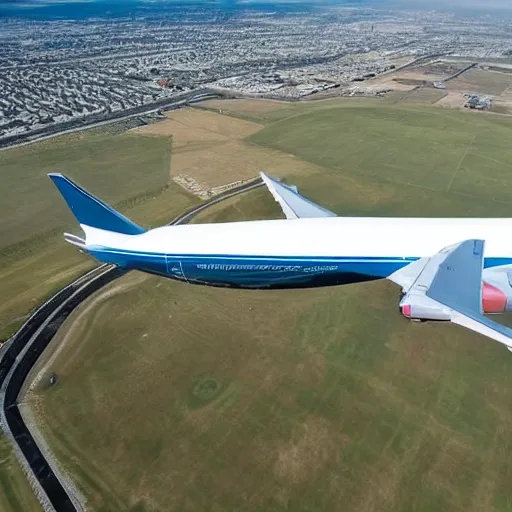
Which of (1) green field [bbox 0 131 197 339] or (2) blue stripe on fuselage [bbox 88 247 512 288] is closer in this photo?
(2) blue stripe on fuselage [bbox 88 247 512 288]

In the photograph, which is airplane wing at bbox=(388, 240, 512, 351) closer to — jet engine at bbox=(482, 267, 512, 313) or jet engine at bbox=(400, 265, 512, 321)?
jet engine at bbox=(400, 265, 512, 321)

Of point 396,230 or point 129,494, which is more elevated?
point 396,230

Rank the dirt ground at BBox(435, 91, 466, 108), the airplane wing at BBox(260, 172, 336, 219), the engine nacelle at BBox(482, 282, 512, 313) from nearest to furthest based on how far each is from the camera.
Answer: the engine nacelle at BBox(482, 282, 512, 313) < the airplane wing at BBox(260, 172, 336, 219) < the dirt ground at BBox(435, 91, 466, 108)

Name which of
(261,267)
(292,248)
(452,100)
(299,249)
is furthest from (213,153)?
(452,100)

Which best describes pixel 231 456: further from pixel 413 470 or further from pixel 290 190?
pixel 290 190

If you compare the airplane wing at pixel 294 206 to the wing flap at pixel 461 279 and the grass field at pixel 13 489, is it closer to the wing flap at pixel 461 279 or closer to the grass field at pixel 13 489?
the wing flap at pixel 461 279

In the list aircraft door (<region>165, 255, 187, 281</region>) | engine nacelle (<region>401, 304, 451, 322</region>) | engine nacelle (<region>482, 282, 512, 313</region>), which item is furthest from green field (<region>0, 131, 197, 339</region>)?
engine nacelle (<region>482, 282, 512, 313</region>)

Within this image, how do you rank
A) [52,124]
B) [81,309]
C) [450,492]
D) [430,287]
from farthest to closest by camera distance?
[52,124] → [81,309] → [430,287] → [450,492]

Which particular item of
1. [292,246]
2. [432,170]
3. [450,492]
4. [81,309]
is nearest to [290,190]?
[292,246]
